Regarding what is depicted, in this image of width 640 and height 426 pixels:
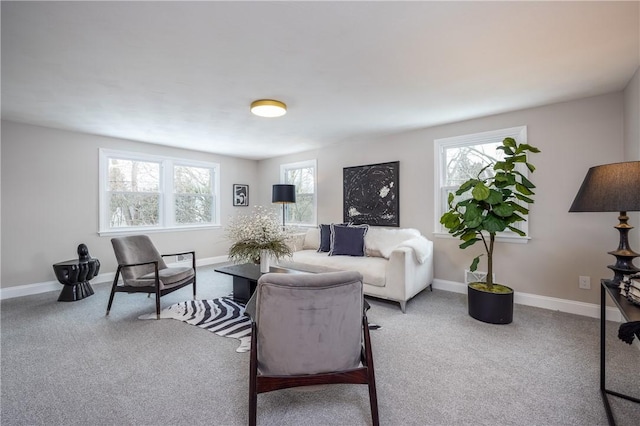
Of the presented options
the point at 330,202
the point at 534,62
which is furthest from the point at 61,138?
the point at 534,62

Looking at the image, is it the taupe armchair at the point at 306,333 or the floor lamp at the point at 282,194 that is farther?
the floor lamp at the point at 282,194

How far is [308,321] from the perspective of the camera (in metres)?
1.42

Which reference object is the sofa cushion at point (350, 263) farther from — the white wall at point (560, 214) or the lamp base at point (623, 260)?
the lamp base at point (623, 260)

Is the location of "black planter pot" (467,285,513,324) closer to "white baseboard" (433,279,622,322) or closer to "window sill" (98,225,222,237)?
"white baseboard" (433,279,622,322)

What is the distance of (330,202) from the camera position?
521cm

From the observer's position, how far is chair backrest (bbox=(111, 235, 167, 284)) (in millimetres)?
3107

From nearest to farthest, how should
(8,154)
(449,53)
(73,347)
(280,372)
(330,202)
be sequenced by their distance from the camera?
1. (280,372)
2. (449,53)
3. (73,347)
4. (8,154)
5. (330,202)

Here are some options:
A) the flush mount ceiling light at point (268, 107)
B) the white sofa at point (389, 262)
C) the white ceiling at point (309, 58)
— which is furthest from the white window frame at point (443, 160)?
the flush mount ceiling light at point (268, 107)

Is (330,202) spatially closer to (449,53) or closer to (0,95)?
(449,53)

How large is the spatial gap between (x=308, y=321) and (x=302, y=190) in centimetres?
446

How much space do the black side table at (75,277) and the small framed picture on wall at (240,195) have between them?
9.45 feet

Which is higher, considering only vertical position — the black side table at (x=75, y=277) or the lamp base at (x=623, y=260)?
the lamp base at (x=623, y=260)

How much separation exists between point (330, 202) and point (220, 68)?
10.5 ft

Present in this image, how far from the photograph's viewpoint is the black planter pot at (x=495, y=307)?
2.76 metres
